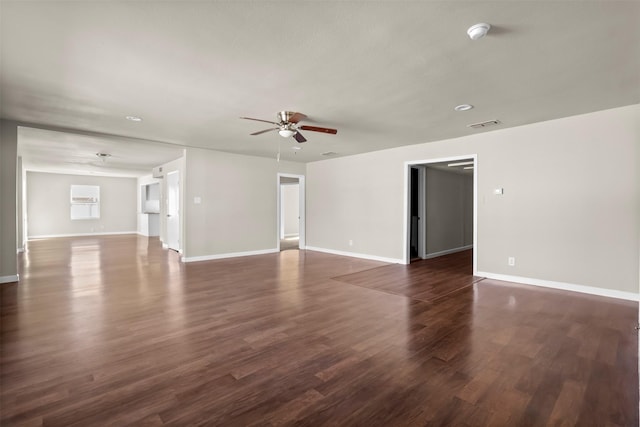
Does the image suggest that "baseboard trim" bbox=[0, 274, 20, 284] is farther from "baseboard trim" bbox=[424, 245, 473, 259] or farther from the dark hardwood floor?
"baseboard trim" bbox=[424, 245, 473, 259]

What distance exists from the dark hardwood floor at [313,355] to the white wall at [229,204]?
2.14 m

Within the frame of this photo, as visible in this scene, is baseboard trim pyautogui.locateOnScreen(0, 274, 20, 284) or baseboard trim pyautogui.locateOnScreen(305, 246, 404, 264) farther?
baseboard trim pyautogui.locateOnScreen(305, 246, 404, 264)

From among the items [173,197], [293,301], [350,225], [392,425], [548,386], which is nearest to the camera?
[392,425]

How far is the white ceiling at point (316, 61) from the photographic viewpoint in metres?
2.04

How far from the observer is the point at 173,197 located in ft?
27.2

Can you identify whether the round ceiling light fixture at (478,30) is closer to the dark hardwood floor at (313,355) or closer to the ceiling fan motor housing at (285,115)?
the ceiling fan motor housing at (285,115)

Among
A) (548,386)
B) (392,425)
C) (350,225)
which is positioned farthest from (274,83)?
(350,225)

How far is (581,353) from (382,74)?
299 centimetres

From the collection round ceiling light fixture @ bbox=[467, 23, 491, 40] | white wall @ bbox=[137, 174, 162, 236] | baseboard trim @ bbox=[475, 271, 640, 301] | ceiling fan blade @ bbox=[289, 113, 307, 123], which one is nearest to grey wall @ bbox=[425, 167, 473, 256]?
baseboard trim @ bbox=[475, 271, 640, 301]

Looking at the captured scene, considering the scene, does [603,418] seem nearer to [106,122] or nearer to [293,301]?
[293,301]

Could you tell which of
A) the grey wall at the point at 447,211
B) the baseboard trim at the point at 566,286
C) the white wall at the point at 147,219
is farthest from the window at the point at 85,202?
the baseboard trim at the point at 566,286

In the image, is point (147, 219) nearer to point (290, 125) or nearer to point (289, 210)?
point (289, 210)

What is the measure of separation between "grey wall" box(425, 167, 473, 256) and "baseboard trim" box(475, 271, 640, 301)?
218cm

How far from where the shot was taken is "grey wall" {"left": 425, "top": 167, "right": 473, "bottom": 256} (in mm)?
7328
